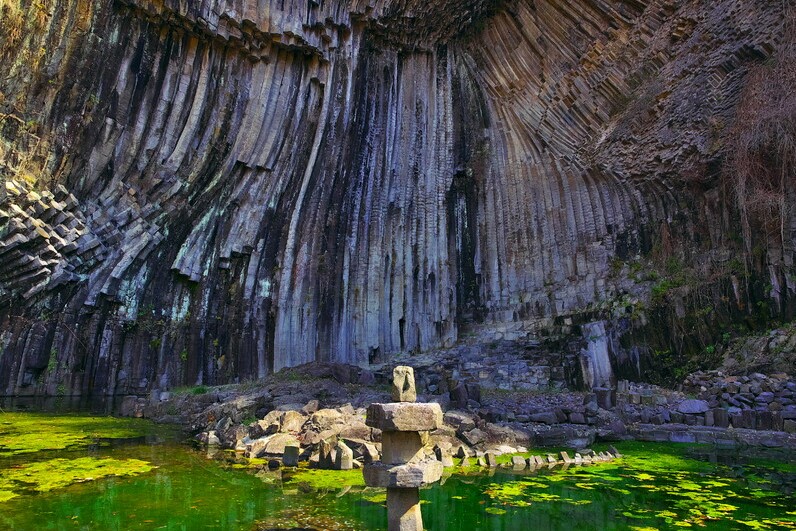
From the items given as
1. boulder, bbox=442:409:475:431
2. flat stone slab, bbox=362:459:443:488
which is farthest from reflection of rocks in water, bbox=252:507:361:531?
boulder, bbox=442:409:475:431

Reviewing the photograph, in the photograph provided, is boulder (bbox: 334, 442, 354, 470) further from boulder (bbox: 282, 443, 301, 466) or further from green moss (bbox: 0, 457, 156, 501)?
green moss (bbox: 0, 457, 156, 501)

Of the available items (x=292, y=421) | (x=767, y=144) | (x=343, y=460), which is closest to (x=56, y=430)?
(x=292, y=421)

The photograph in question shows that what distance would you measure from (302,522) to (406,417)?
5.23 ft

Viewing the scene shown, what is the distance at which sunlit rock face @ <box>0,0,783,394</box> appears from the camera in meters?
17.3

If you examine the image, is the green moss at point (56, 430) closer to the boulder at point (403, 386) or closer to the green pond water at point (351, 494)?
the green pond water at point (351, 494)

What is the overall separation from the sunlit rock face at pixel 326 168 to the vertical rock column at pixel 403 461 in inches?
567

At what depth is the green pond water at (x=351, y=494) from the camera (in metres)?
6.01

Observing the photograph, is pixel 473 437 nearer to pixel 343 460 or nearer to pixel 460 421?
pixel 460 421

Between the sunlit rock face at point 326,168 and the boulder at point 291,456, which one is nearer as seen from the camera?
the boulder at point 291,456

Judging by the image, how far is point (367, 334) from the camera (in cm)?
2189

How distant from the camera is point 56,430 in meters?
11.5

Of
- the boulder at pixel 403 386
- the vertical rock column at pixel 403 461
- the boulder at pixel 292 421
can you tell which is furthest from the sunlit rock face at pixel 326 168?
the vertical rock column at pixel 403 461

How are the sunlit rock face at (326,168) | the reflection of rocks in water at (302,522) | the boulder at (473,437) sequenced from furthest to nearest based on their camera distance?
1. the sunlit rock face at (326,168)
2. the boulder at (473,437)
3. the reflection of rocks in water at (302,522)

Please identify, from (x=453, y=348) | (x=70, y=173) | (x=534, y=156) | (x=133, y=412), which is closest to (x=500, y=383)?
(x=453, y=348)
